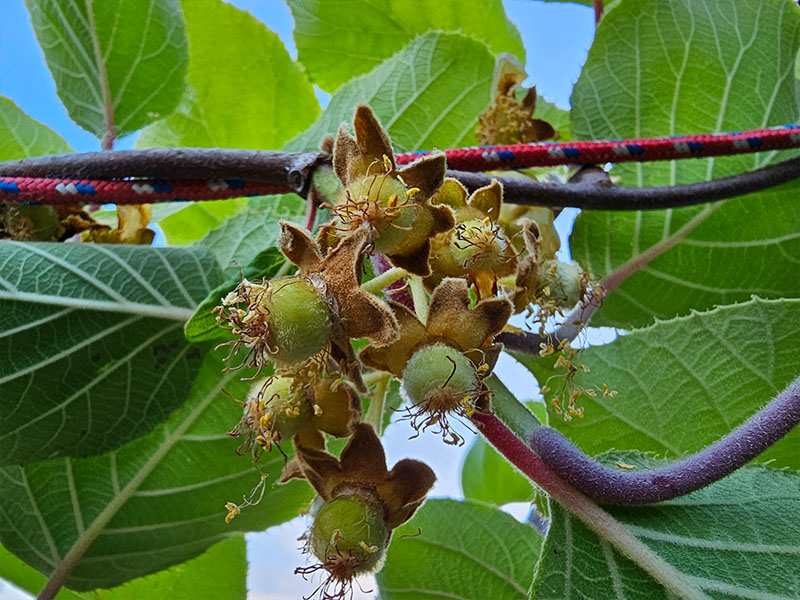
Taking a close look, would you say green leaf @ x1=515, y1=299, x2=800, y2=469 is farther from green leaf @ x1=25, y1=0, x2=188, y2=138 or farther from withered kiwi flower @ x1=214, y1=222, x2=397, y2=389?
green leaf @ x1=25, y1=0, x2=188, y2=138

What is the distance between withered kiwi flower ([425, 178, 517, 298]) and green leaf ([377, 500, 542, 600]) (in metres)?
0.48

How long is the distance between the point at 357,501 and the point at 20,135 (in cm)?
74

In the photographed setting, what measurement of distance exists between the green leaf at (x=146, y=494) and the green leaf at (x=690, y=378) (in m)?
0.29

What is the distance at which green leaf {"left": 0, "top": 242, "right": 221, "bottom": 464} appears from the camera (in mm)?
655

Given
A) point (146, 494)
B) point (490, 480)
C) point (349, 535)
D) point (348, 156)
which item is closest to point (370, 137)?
point (348, 156)

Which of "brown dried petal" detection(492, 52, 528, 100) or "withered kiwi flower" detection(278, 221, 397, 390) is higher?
"brown dried petal" detection(492, 52, 528, 100)

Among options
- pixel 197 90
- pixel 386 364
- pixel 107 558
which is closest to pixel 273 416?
pixel 386 364

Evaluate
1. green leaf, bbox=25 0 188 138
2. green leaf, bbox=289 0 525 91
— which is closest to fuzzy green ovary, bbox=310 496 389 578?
green leaf, bbox=25 0 188 138

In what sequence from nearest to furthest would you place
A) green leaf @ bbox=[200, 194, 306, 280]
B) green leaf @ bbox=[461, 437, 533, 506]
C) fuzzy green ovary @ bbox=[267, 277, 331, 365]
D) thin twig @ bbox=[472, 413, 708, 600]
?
fuzzy green ovary @ bbox=[267, 277, 331, 365] < thin twig @ bbox=[472, 413, 708, 600] < green leaf @ bbox=[200, 194, 306, 280] < green leaf @ bbox=[461, 437, 533, 506]

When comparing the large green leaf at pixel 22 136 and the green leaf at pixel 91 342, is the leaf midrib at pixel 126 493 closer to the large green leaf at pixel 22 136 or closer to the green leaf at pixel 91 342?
the green leaf at pixel 91 342

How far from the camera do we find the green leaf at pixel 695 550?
509 millimetres

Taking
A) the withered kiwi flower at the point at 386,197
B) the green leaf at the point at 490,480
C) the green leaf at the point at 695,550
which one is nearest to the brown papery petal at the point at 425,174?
the withered kiwi flower at the point at 386,197

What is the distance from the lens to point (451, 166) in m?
0.63

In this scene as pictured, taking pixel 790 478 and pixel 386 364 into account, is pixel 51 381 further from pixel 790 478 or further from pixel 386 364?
pixel 790 478
